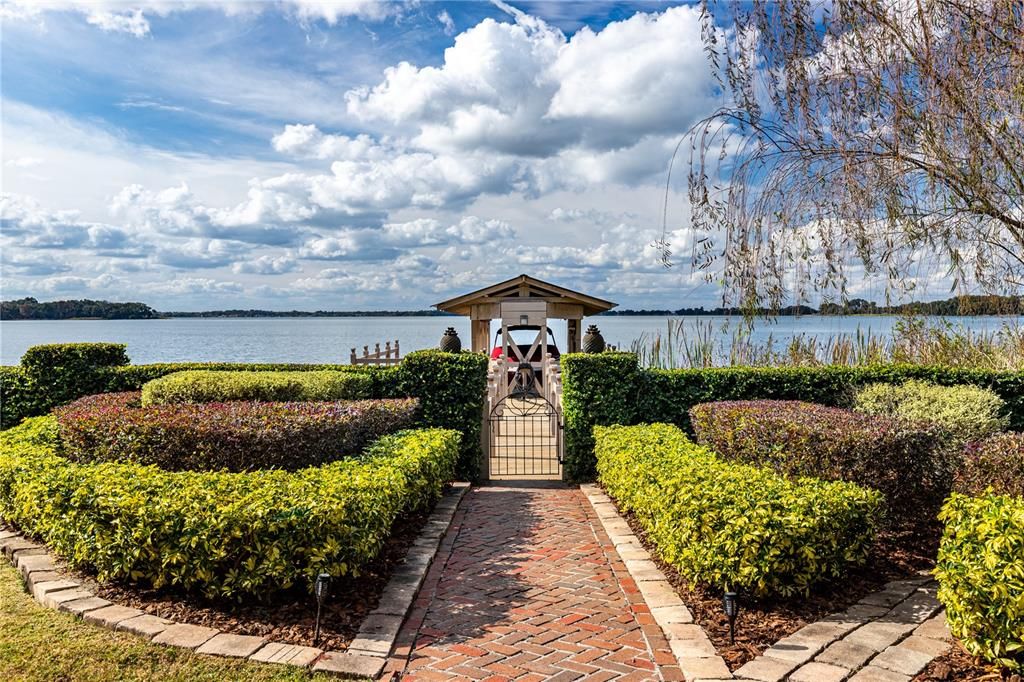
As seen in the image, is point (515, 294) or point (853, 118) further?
point (515, 294)

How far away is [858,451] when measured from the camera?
6.30 metres

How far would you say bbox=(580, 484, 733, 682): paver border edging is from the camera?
13.1 ft

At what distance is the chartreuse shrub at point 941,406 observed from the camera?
7617 millimetres

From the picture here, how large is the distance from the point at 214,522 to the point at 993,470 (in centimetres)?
588

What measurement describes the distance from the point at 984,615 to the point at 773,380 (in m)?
Answer: 6.54

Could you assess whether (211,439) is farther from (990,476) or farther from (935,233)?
(935,233)

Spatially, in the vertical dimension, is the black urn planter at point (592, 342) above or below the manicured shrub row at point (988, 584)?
above

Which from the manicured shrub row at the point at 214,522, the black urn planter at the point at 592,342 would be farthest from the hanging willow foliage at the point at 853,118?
the black urn planter at the point at 592,342

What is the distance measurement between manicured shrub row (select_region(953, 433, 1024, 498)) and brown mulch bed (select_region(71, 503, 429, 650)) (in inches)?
186

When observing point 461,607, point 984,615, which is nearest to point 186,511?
point 461,607

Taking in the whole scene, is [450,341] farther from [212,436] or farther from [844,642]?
[844,642]

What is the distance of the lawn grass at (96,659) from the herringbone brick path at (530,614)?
32.4 inches

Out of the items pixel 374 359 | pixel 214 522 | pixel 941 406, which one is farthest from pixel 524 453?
pixel 374 359

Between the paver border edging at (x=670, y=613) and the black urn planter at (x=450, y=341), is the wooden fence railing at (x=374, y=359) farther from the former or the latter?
the paver border edging at (x=670, y=613)
